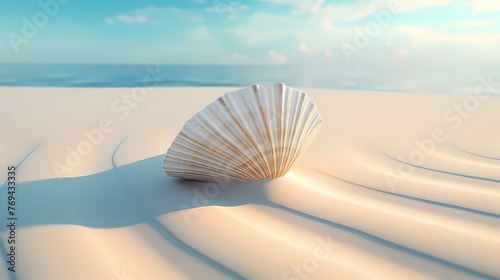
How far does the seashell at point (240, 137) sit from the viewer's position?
1.89 metres

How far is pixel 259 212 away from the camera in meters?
1.81

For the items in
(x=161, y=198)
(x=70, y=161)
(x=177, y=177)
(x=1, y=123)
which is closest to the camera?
(x=161, y=198)

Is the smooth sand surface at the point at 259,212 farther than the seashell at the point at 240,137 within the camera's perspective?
No

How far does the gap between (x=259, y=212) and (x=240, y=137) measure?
41cm

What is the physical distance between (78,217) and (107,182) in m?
0.44

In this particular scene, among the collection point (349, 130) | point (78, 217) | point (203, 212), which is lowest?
point (78, 217)

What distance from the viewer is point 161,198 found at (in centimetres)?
191

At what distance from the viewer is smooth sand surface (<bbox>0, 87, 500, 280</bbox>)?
1.41 metres

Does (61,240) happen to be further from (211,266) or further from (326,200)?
(326,200)

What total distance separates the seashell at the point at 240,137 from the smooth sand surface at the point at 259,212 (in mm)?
114

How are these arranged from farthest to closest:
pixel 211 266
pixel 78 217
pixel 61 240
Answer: pixel 78 217 < pixel 61 240 < pixel 211 266

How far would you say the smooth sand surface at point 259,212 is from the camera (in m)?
1.41

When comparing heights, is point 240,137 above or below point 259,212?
above

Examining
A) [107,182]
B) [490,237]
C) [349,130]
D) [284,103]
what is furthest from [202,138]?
[349,130]
